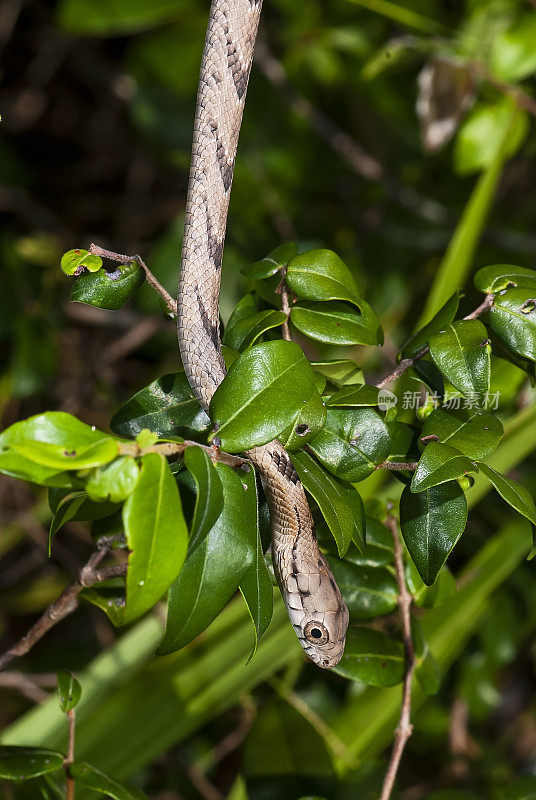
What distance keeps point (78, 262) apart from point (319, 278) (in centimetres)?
31

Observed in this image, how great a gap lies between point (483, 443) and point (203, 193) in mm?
551

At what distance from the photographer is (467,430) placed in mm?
914

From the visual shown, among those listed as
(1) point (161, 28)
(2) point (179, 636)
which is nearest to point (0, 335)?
(1) point (161, 28)

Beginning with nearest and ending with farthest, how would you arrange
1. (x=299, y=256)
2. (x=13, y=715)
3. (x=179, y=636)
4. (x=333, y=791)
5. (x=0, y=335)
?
(x=179, y=636)
(x=299, y=256)
(x=333, y=791)
(x=0, y=335)
(x=13, y=715)

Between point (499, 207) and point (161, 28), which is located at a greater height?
point (161, 28)

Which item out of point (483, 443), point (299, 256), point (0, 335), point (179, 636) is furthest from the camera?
point (0, 335)

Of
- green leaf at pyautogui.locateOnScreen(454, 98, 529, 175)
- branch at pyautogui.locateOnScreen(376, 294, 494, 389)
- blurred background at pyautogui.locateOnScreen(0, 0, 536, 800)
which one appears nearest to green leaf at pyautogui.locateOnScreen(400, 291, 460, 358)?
branch at pyautogui.locateOnScreen(376, 294, 494, 389)

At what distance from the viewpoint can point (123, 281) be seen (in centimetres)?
91

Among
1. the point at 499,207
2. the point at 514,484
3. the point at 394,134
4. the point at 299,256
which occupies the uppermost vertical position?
the point at 299,256

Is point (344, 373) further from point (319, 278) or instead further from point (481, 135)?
point (481, 135)

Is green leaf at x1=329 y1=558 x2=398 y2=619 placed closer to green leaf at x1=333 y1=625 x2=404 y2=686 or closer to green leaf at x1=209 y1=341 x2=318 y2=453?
green leaf at x1=333 y1=625 x2=404 y2=686

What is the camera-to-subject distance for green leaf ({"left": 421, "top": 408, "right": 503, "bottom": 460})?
877 millimetres

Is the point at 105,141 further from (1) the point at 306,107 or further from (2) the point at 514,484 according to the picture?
(2) the point at 514,484

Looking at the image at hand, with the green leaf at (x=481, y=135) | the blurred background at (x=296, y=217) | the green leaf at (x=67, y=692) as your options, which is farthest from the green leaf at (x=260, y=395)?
the green leaf at (x=481, y=135)
